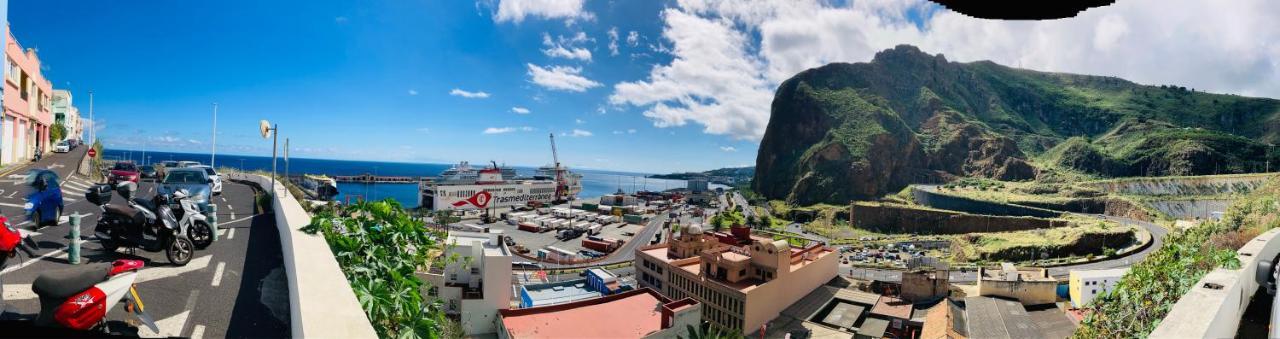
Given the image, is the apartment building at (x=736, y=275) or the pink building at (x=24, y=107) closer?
the pink building at (x=24, y=107)

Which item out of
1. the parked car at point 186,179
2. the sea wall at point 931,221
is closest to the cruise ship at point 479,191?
the sea wall at point 931,221

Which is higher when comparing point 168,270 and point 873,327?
point 168,270

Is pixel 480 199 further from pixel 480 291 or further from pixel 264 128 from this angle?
pixel 264 128

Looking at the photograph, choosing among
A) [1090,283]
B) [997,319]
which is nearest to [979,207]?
[1090,283]

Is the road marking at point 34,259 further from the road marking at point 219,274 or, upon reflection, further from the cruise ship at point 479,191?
the cruise ship at point 479,191

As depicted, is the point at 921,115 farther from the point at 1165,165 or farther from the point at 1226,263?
the point at 1226,263

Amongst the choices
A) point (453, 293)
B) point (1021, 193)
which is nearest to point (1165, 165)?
point (1021, 193)
